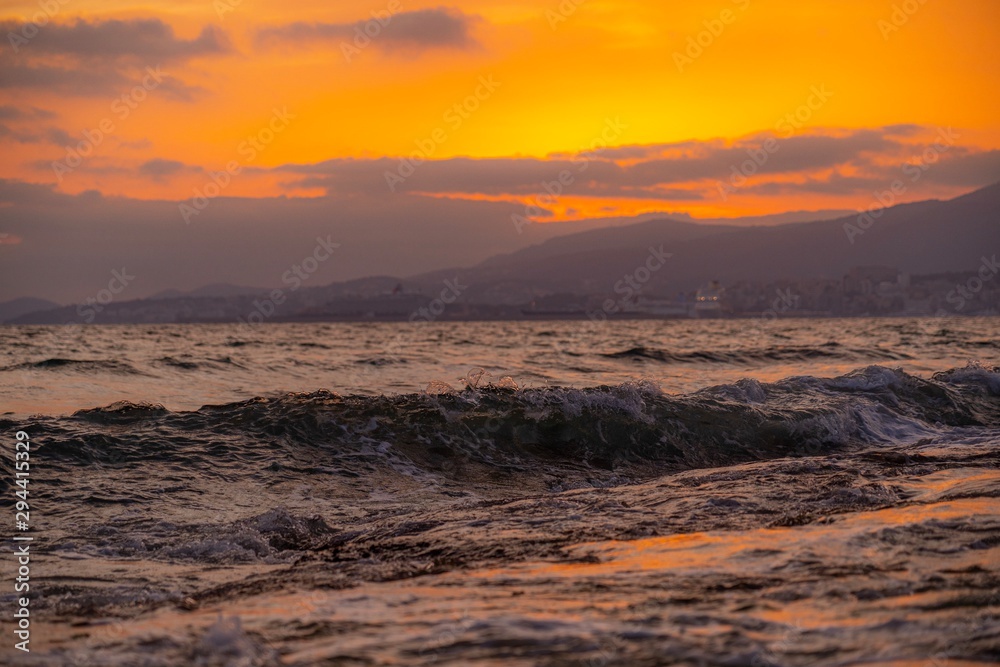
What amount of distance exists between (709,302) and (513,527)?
558ft

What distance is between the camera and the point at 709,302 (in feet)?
565

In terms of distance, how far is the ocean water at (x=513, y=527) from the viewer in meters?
4.20

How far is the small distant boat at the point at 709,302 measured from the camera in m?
168

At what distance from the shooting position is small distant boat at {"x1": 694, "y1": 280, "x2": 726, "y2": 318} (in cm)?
16750

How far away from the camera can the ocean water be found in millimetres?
4199

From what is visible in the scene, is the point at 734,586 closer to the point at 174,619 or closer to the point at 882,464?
the point at 174,619

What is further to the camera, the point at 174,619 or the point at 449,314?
the point at 449,314

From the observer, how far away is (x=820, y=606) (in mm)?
4520

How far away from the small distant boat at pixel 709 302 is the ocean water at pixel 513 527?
152944mm

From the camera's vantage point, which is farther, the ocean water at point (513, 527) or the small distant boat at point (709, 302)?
the small distant boat at point (709, 302)

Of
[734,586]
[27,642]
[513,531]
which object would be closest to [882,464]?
[513,531]

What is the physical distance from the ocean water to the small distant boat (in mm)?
152944

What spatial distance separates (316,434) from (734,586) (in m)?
8.38

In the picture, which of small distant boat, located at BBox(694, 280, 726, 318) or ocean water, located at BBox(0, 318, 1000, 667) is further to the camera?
small distant boat, located at BBox(694, 280, 726, 318)
